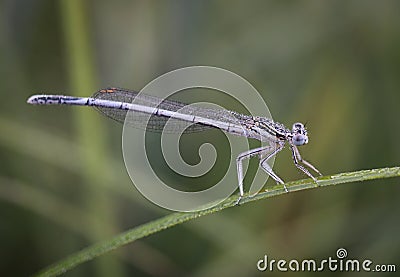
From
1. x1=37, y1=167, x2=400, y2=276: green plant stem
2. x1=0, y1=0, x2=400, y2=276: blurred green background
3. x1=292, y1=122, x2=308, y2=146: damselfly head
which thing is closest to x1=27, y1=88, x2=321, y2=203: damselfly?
x1=292, y1=122, x2=308, y2=146: damselfly head

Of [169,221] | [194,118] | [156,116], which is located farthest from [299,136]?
[169,221]

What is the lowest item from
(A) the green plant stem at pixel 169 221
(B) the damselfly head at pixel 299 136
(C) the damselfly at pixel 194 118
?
(A) the green plant stem at pixel 169 221

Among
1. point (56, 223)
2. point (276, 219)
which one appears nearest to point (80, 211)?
point (56, 223)

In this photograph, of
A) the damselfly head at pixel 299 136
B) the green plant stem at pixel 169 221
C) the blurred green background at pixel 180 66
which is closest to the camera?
the green plant stem at pixel 169 221

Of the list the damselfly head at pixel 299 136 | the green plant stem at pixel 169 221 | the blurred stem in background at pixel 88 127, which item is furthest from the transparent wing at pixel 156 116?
the green plant stem at pixel 169 221

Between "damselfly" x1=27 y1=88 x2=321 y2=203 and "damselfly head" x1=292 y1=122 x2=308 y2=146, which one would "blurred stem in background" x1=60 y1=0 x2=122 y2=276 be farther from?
"damselfly head" x1=292 y1=122 x2=308 y2=146

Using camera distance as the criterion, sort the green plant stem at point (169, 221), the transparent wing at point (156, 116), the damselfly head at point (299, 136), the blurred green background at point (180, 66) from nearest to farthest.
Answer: the green plant stem at point (169, 221), the damselfly head at point (299, 136), the transparent wing at point (156, 116), the blurred green background at point (180, 66)

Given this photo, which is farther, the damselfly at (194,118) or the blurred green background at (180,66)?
the blurred green background at (180,66)

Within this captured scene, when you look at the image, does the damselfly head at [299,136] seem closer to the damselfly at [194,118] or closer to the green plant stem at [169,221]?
the damselfly at [194,118]
